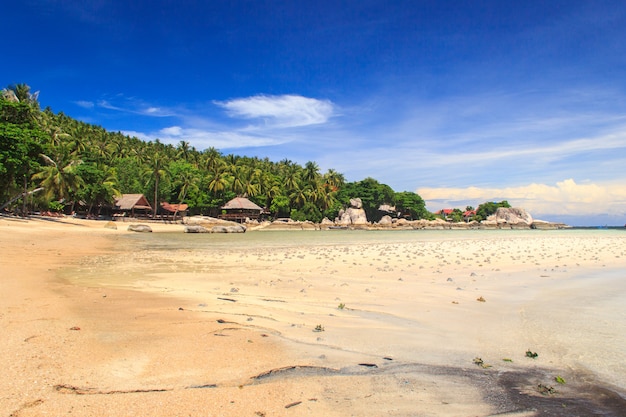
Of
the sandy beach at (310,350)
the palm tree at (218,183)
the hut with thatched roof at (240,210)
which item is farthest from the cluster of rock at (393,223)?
the sandy beach at (310,350)

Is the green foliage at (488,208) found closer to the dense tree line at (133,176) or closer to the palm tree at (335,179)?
the dense tree line at (133,176)

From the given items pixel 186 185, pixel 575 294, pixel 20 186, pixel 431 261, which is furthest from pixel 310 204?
pixel 575 294

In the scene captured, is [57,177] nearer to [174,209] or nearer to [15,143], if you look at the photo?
[15,143]

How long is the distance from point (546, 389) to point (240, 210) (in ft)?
242

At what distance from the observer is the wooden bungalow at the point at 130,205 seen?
210ft

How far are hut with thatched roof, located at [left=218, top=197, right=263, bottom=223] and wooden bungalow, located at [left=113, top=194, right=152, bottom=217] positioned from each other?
559 inches

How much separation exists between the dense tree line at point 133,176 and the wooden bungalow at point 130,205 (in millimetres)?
1989

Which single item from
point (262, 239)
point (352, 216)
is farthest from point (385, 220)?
point (262, 239)

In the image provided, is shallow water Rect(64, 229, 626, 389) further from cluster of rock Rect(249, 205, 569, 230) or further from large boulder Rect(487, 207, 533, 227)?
large boulder Rect(487, 207, 533, 227)

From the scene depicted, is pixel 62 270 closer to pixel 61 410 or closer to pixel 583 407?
pixel 61 410

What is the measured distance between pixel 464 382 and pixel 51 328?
472cm

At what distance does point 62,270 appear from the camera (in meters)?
11.2

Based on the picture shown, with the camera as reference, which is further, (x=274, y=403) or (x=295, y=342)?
(x=295, y=342)

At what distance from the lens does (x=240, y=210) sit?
75.2 meters
